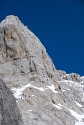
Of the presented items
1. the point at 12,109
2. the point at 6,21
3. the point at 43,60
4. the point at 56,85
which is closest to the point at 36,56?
the point at 43,60

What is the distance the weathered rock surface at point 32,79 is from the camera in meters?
52.2

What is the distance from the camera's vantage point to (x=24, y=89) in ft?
197

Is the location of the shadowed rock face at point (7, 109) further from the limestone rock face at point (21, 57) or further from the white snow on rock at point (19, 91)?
the limestone rock face at point (21, 57)

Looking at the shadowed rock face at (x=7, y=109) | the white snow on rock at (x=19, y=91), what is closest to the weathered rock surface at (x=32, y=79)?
the white snow on rock at (x=19, y=91)

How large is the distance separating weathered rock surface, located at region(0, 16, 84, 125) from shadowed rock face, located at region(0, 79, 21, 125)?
24.1 meters

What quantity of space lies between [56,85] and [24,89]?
14157 millimetres

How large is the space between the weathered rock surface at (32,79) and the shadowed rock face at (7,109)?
24.1 metres

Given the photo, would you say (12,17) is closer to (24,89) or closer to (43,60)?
(43,60)

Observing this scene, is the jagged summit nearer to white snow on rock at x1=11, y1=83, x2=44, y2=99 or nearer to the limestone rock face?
the limestone rock face

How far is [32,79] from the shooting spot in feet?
217

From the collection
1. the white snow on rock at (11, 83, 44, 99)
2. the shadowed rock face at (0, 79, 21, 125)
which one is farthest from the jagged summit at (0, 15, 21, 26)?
the shadowed rock face at (0, 79, 21, 125)

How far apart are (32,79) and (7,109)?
47.5 meters

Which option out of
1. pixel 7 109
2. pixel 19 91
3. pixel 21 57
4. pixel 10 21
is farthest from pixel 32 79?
pixel 7 109

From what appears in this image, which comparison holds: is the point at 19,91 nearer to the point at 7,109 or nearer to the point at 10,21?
the point at 10,21
